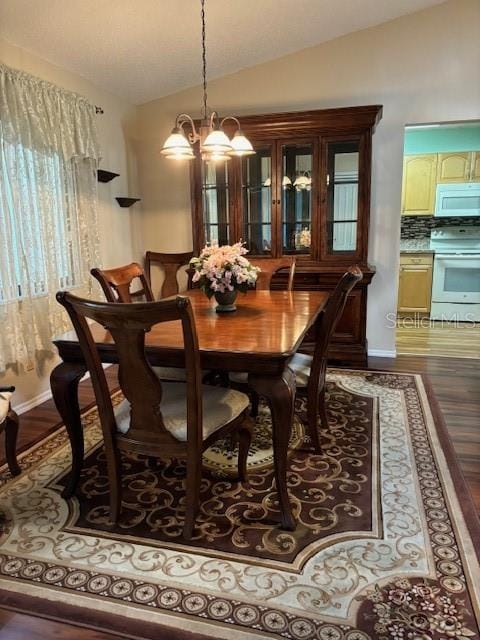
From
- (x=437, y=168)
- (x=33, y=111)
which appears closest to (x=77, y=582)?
(x=33, y=111)

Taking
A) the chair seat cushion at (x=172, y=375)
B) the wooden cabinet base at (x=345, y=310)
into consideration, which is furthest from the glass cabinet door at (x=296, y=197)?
the chair seat cushion at (x=172, y=375)

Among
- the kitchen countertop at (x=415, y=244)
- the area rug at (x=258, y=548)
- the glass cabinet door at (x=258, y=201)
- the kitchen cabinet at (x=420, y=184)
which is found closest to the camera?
the area rug at (x=258, y=548)

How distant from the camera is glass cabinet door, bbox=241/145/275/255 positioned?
4.02m

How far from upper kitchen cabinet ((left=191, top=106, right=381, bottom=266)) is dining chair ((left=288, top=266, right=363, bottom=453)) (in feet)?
5.43

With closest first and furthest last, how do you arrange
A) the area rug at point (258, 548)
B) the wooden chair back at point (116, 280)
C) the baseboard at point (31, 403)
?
the area rug at point (258, 548) → the wooden chair back at point (116, 280) → the baseboard at point (31, 403)

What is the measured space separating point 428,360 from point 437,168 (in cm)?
287

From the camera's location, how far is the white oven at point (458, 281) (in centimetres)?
561

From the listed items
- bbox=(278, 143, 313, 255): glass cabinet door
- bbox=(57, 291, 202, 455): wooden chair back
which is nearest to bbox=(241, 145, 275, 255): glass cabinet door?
bbox=(278, 143, 313, 255): glass cabinet door

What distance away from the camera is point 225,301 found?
244cm

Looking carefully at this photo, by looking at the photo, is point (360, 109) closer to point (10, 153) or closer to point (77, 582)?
point (10, 153)

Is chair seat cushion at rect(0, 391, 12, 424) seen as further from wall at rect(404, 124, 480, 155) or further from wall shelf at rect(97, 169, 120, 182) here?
wall at rect(404, 124, 480, 155)

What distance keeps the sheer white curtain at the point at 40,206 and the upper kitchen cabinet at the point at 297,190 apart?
104 centimetres

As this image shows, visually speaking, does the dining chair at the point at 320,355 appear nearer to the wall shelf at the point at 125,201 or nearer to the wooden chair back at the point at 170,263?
the wooden chair back at the point at 170,263

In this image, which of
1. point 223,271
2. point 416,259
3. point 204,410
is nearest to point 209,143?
point 223,271
